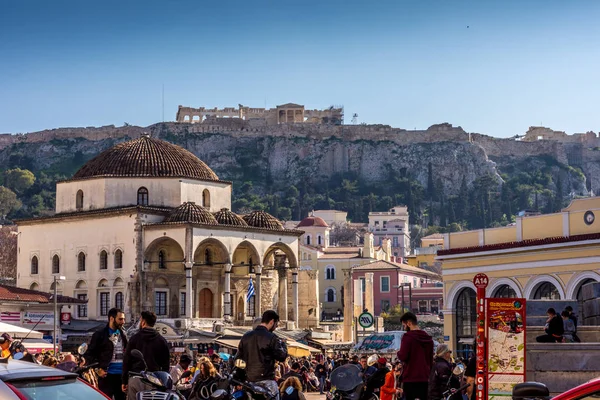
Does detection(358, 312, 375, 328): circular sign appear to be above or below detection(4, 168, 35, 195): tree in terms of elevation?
below

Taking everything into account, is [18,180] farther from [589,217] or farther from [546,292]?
[589,217]

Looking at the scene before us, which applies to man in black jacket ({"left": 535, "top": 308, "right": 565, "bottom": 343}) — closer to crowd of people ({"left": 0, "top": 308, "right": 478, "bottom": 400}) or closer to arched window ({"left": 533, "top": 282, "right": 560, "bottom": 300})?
crowd of people ({"left": 0, "top": 308, "right": 478, "bottom": 400})

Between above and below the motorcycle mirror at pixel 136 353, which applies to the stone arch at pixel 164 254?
above

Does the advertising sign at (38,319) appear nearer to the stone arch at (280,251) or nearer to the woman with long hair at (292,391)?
the stone arch at (280,251)

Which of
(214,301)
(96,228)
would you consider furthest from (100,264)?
(214,301)

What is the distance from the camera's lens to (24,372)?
9.73m

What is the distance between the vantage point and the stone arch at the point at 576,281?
36.3m

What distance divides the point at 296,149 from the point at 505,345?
497 feet

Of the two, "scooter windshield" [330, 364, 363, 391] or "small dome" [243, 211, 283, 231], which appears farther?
"small dome" [243, 211, 283, 231]

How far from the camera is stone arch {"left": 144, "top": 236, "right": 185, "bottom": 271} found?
186ft

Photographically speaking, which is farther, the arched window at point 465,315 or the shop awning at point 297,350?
the shop awning at point 297,350

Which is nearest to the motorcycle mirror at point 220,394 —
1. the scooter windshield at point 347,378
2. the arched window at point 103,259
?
the scooter windshield at point 347,378

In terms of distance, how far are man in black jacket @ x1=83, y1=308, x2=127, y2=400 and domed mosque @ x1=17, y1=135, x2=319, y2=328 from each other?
40.4m

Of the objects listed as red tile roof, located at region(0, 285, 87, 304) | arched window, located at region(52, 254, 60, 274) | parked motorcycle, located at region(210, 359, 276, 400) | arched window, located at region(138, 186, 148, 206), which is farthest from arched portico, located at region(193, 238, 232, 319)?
parked motorcycle, located at region(210, 359, 276, 400)
